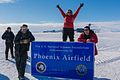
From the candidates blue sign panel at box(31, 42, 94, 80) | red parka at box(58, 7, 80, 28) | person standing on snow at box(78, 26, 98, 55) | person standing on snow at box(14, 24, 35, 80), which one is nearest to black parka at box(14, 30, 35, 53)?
person standing on snow at box(14, 24, 35, 80)

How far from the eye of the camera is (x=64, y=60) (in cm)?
896

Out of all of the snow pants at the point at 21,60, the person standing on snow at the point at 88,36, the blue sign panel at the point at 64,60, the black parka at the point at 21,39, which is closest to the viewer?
the blue sign panel at the point at 64,60

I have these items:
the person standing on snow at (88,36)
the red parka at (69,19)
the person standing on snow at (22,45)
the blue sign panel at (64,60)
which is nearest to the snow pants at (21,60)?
the person standing on snow at (22,45)

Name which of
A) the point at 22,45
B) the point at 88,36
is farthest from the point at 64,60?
the point at 22,45

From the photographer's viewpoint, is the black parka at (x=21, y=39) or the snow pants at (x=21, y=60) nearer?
the black parka at (x=21, y=39)

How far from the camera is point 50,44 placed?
901 centimetres

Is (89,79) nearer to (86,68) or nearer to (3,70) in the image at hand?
(86,68)

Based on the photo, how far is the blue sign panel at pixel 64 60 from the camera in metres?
8.69

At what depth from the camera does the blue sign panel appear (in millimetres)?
8688

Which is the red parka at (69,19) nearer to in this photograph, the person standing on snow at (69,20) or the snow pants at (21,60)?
the person standing on snow at (69,20)

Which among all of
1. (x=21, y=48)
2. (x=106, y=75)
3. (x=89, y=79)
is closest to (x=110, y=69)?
(x=106, y=75)

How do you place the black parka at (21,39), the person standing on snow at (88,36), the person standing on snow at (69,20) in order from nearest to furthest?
the black parka at (21,39) → the person standing on snow at (88,36) → the person standing on snow at (69,20)

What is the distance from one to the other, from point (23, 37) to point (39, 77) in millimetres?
1305

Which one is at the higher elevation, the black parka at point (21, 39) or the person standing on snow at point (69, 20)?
the person standing on snow at point (69, 20)
